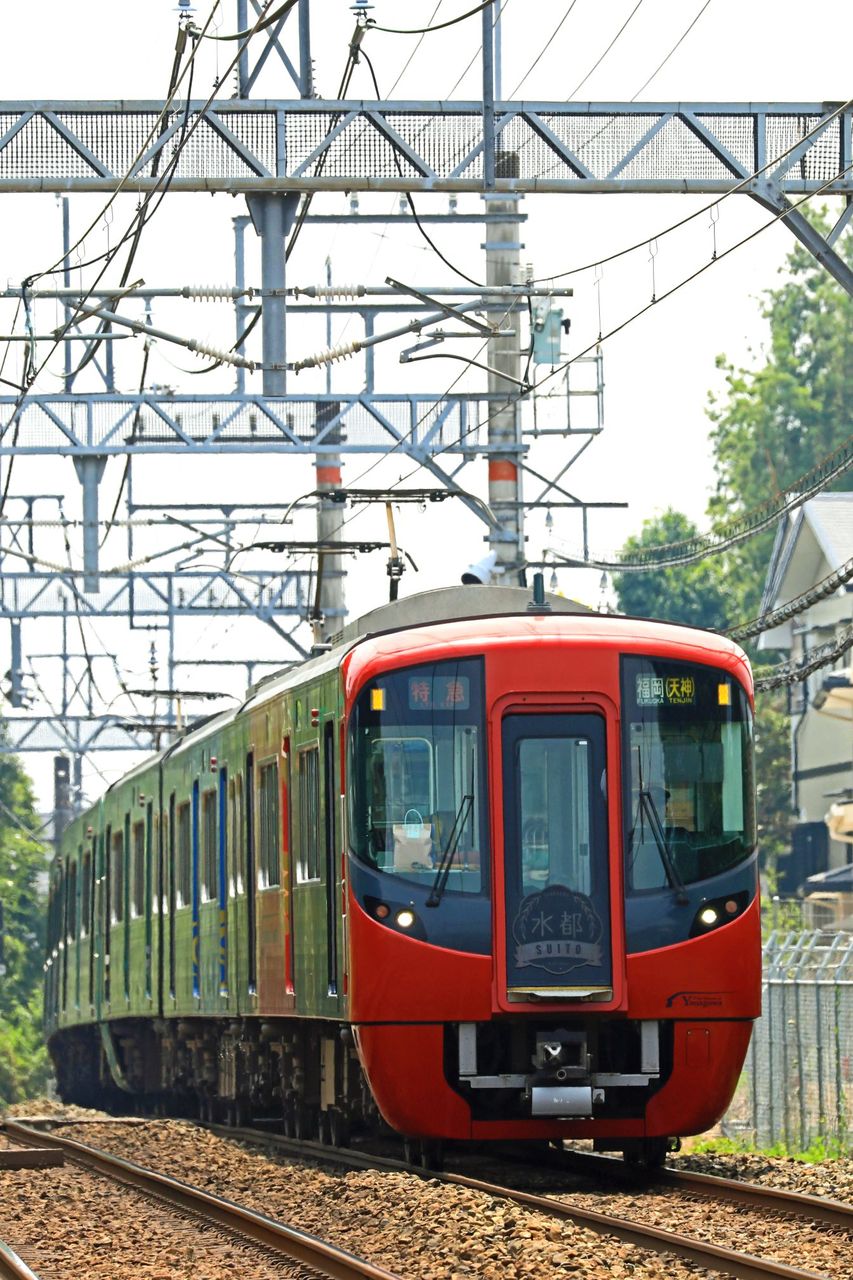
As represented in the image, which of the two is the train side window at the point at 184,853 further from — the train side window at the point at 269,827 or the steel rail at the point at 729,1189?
the steel rail at the point at 729,1189

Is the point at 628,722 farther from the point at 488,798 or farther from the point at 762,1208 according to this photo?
the point at 762,1208

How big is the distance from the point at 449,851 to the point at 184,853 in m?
8.36

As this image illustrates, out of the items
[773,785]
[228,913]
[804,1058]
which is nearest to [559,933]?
[228,913]

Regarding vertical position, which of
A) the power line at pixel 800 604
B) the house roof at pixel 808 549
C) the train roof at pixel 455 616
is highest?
the house roof at pixel 808 549

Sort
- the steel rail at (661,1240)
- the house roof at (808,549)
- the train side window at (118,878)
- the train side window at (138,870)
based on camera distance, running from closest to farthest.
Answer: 1. the steel rail at (661,1240)
2. the train side window at (138,870)
3. the train side window at (118,878)
4. the house roof at (808,549)

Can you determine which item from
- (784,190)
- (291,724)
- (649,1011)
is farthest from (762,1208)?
(784,190)

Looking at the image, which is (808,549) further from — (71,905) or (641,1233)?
(641,1233)

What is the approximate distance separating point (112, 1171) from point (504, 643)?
187 inches

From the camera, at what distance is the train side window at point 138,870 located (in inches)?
975

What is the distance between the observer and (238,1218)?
12.9m

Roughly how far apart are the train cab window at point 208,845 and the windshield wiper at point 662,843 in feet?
21.6

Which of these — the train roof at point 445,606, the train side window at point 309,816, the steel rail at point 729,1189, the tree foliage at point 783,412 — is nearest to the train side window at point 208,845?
the train side window at point 309,816

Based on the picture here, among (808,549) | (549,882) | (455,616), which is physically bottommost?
(549,882)

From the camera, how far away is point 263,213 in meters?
18.3
